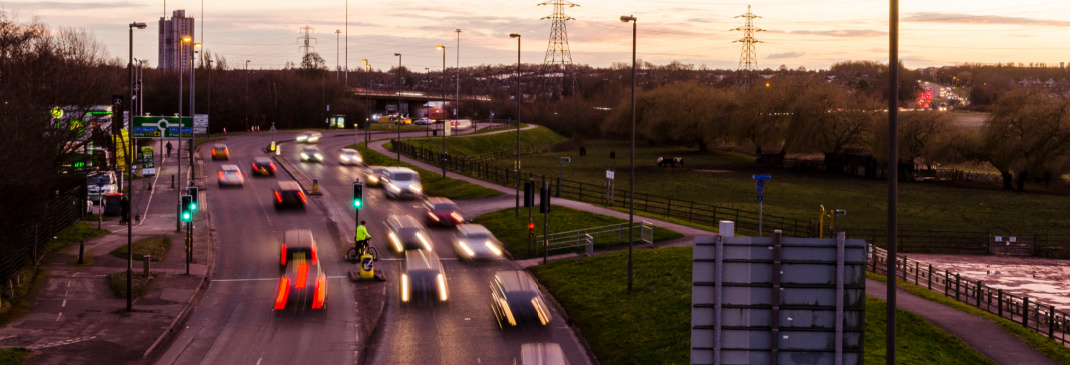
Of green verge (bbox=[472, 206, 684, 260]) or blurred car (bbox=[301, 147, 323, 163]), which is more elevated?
blurred car (bbox=[301, 147, 323, 163])

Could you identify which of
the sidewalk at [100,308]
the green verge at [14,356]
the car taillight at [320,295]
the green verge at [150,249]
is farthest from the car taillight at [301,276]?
the green verge at [14,356]

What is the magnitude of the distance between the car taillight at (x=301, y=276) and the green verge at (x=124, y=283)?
5315 millimetres

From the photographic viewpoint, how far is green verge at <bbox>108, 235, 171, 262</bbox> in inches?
1511

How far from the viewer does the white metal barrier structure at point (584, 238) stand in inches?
1603

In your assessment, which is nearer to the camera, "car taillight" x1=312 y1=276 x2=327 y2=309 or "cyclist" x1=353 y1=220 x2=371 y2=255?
"car taillight" x1=312 y1=276 x2=327 y2=309

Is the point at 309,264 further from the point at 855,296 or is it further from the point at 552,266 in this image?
the point at 855,296

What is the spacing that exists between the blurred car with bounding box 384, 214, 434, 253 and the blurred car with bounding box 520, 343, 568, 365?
17.1 metres

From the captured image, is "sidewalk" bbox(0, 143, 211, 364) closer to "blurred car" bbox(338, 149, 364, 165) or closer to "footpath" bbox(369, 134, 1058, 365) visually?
"footpath" bbox(369, 134, 1058, 365)

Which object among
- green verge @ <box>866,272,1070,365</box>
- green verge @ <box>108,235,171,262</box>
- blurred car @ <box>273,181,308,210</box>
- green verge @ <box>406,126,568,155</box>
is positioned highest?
green verge @ <box>406,126,568,155</box>

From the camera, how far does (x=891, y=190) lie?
13555mm

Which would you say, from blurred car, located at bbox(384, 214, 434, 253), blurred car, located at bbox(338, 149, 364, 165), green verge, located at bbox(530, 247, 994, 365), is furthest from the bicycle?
blurred car, located at bbox(338, 149, 364, 165)

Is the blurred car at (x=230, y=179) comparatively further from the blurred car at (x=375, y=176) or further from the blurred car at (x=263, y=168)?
the blurred car at (x=375, y=176)

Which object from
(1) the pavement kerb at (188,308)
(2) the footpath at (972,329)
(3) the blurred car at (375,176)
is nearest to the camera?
(2) the footpath at (972,329)

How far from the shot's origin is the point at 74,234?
42781mm
